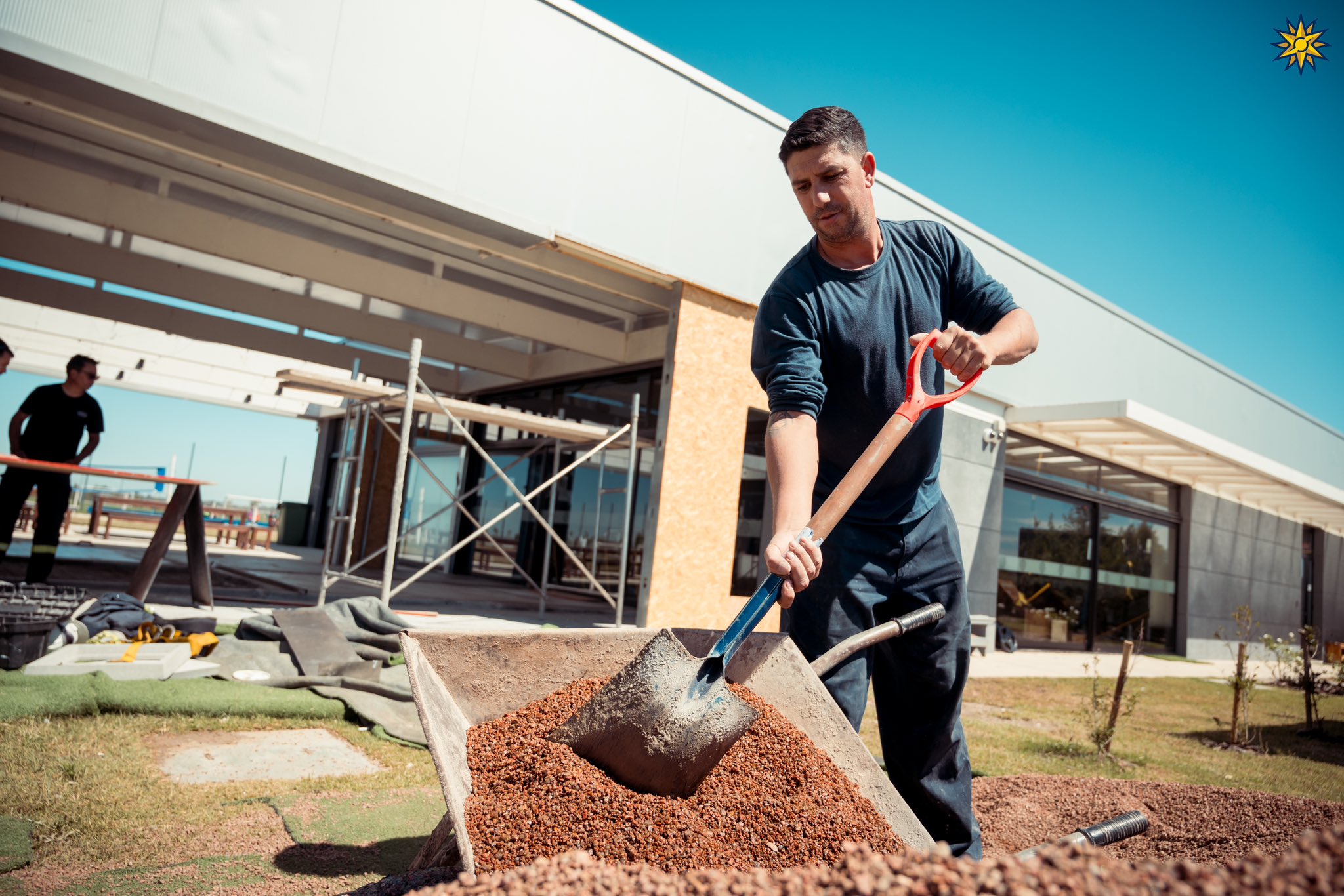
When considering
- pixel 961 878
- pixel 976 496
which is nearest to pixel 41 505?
pixel 961 878

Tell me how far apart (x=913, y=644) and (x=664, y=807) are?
818mm

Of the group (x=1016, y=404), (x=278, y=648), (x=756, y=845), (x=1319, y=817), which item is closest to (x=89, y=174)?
(x=278, y=648)

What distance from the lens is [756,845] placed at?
56.9 inches

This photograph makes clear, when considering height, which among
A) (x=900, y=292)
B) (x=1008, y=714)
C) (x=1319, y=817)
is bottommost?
(x=1008, y=714)

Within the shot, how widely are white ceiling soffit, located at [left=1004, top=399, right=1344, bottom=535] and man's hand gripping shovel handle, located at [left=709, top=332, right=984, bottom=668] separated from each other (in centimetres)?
794

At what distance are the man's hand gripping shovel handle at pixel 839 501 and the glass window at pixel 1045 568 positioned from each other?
8.94 m

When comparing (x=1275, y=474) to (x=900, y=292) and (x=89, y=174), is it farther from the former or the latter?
(x=89, y=174)

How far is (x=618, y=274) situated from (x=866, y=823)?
6218 mm

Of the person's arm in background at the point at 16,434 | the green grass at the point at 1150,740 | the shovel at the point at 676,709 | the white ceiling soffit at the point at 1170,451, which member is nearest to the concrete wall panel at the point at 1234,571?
the white ceiling soffit at the point at 1170,451

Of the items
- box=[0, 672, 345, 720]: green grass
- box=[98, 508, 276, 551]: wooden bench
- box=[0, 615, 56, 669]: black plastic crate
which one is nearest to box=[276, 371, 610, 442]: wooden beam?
box=[0, 615, 56, 669]: black plastic crate

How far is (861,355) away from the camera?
190 centimetres

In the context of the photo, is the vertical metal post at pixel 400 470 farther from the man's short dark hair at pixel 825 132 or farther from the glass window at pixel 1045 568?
the glass window at pixel 1045 568

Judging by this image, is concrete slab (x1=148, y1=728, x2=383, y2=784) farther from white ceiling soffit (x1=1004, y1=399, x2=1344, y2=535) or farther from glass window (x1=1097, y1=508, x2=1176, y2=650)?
glass window (x1=1097, y1=508, x2=1176, y2=650)

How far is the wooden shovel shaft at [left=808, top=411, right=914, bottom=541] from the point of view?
155cm
